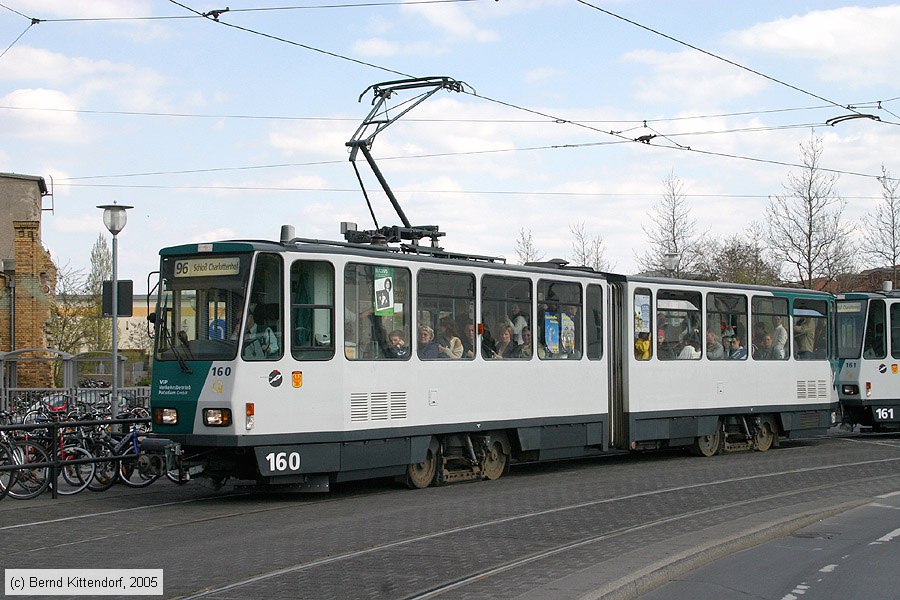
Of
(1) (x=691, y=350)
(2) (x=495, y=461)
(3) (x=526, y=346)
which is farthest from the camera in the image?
(1) (x=691, y=350)

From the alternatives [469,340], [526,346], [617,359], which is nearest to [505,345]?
[526,346]

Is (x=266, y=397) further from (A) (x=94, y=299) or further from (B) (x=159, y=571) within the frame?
(A) (x=94, y=299)

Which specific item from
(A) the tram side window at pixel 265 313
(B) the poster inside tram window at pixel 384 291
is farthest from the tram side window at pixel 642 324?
(A) the tram side window at pixel 265 313

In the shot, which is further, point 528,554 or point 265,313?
point 265,313

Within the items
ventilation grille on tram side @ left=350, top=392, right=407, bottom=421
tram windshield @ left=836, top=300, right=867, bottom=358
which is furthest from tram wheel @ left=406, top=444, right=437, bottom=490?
tram windshield @ left=836, top=300, right=867, bottom=358

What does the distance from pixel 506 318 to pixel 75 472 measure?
6.08 meters

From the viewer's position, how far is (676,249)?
139 feet

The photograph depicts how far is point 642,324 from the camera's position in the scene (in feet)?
62.8

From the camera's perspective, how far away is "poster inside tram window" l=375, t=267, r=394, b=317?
1470 cm

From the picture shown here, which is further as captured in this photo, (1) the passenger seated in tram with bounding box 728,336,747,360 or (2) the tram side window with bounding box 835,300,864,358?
(2) the tram side window with bounding box 835,300,864,358

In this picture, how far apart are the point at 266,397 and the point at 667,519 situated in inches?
183

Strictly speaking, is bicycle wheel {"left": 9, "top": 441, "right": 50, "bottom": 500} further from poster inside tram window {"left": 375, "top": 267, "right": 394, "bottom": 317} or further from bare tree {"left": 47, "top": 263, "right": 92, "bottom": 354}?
bare tree {"left": 47, "top": 263, "right": 92, "bottom": 354}

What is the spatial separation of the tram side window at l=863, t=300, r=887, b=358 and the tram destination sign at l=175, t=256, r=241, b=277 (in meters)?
16.6

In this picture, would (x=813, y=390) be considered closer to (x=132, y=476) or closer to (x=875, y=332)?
(x=875, y=332)
